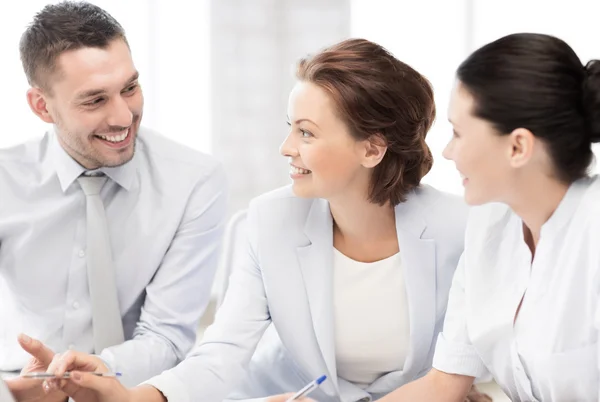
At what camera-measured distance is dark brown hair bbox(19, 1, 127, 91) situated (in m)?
2.24

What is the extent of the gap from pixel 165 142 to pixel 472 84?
1.13 meters

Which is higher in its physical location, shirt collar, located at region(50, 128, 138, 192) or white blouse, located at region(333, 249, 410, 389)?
shirt collar, located at region(50, 128, 138, 192)

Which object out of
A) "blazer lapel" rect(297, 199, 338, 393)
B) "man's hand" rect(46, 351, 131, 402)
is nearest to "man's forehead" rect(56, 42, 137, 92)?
"blazer lapel" rect(297, 199, 338, 393)

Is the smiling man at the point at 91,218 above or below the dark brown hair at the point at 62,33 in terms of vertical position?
below

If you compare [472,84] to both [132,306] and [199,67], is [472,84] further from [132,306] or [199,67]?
[199,67]

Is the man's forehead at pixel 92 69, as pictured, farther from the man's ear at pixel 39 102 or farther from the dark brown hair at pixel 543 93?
the dark brown hair at pixel 543 93

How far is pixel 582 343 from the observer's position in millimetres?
1540

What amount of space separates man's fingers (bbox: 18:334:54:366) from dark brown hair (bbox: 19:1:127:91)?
0.80 meters

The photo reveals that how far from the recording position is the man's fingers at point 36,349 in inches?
69.6

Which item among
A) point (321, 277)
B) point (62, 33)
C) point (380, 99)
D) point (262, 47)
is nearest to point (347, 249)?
point (321, 277)

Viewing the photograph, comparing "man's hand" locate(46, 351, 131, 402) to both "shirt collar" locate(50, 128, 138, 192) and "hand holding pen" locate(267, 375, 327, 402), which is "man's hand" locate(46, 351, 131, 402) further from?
"shirt collar" locate(50, 128, 138, 192)

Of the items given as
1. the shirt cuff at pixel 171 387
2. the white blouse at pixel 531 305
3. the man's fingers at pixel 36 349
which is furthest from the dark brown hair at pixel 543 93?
the man's fingers at pixel 36 349

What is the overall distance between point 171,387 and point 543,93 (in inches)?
39.2

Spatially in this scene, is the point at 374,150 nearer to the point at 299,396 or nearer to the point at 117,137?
the point at 299,396
